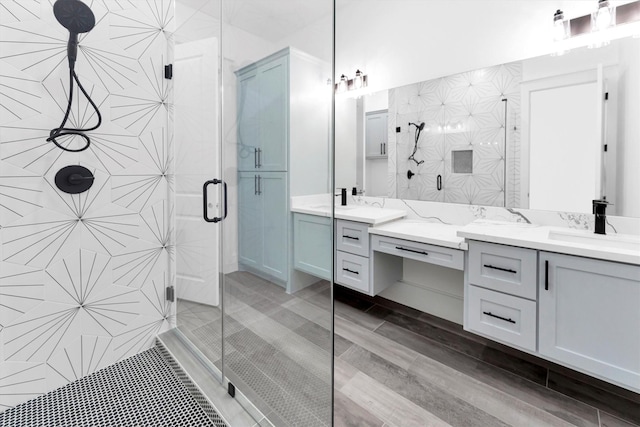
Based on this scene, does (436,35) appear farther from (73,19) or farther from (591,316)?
(73,19)

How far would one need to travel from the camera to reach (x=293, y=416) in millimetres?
1196

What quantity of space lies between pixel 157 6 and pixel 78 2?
47 cm

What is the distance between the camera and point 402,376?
68.9 inches

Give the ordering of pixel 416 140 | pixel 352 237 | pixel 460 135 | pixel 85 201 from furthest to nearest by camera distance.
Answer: pixel 416 140
pixel 352 237
pixel 460 135
pixel 85 201

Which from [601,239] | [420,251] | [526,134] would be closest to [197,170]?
[420,251]

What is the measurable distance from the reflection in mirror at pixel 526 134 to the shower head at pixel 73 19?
183cm

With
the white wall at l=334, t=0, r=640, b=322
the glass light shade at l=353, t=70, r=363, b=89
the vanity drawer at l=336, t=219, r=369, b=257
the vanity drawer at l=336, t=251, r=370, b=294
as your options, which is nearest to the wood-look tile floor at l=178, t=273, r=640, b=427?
the vanity drawer at l=336, t=251, r=370, b=294

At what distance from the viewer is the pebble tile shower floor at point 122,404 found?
1.34 meters

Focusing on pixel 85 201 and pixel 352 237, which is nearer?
pixel 85 201

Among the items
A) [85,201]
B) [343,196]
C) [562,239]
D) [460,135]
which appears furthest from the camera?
[343,196]

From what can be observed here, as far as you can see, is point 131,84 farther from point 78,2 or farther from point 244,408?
point 244,408

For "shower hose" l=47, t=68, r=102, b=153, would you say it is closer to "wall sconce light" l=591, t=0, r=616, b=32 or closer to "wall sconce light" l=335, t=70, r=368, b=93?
"wall sconce light" l=335, t=70, r=368, b=93

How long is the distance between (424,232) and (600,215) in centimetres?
95

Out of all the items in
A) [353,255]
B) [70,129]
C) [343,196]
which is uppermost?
[70,129]
